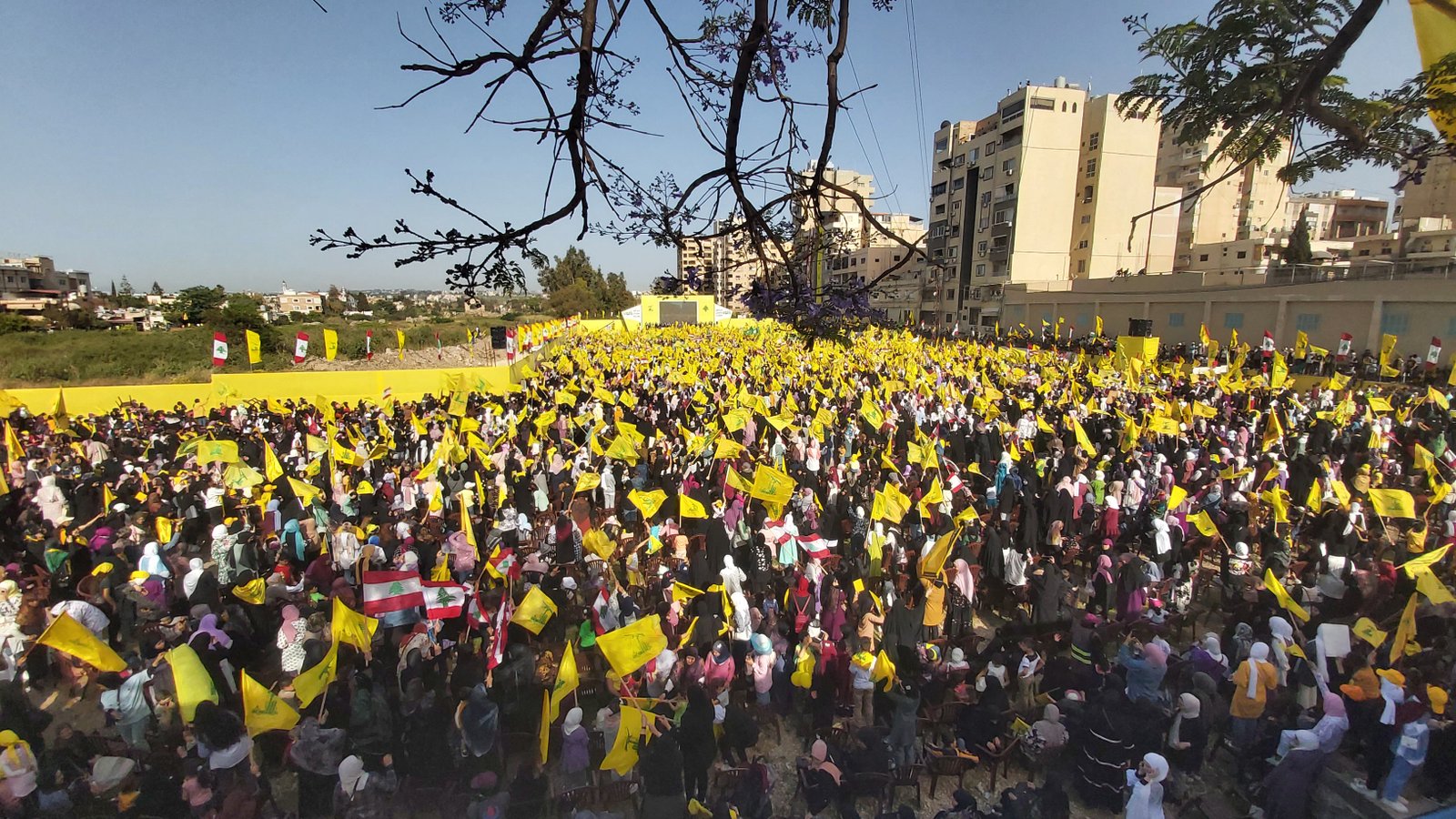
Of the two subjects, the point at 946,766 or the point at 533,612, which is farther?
the point at 533,612

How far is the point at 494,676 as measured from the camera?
5.33 metres

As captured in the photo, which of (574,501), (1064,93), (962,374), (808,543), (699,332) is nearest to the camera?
(808,543)

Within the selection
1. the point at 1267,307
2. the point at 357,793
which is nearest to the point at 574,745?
the point at 357,793

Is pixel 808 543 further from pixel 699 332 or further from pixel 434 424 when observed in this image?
pixel 699 332

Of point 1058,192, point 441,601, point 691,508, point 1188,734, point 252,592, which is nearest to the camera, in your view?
point 1188,734

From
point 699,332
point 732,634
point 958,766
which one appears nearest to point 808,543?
point 732,634

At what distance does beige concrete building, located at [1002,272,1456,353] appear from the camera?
21391 millimetres

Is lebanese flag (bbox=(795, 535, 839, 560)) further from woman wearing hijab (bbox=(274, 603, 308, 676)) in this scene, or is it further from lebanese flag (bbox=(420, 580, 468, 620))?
woman wearing hijab (bbox=(274, 603, 308, 676))

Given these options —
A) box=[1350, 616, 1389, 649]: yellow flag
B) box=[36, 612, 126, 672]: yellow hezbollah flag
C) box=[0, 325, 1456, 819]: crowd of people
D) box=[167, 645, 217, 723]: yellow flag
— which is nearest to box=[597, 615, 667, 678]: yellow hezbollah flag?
box=[0, 325, 1456, 819]: crowd of people

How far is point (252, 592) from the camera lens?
6277mm

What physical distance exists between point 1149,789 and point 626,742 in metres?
3.27

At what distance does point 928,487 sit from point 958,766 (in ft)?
15.0

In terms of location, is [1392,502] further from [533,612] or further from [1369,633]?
[533,612]

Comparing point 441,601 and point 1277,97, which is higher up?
point 1277,97
